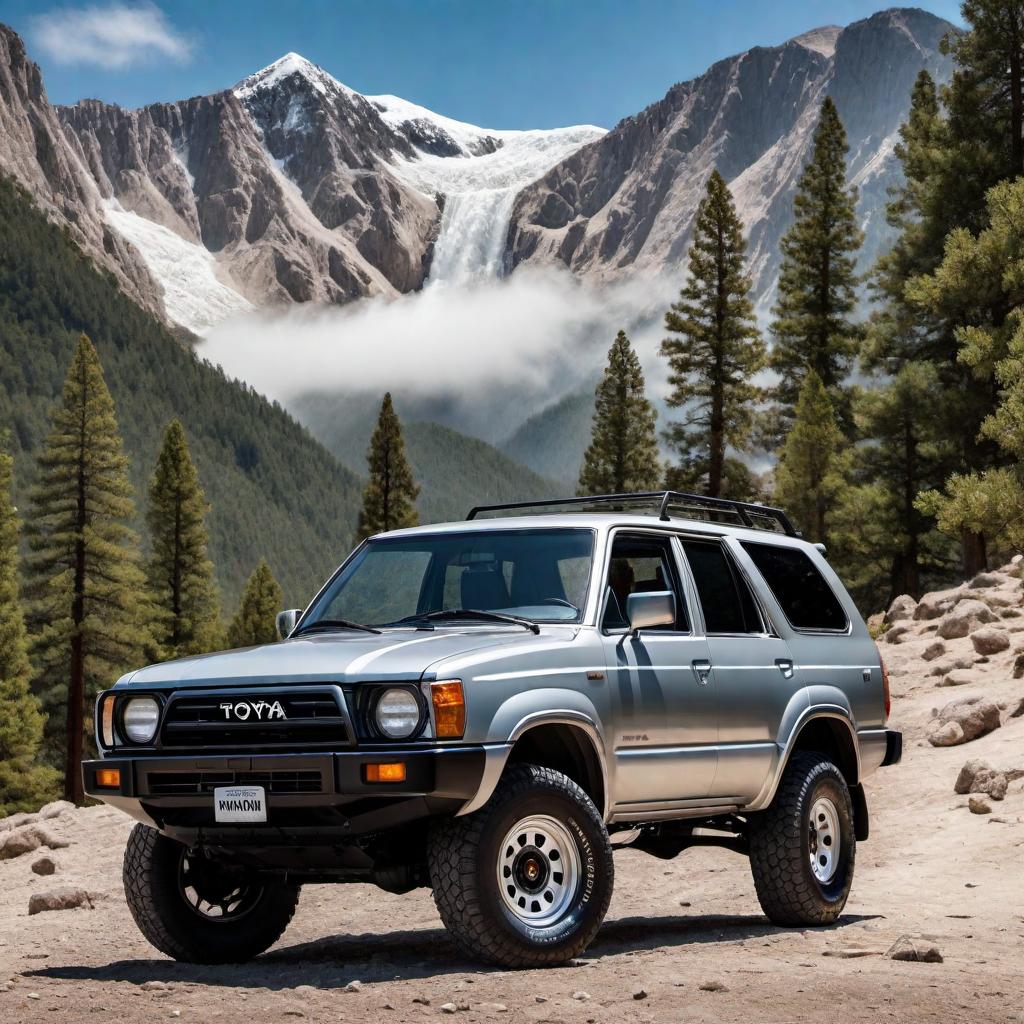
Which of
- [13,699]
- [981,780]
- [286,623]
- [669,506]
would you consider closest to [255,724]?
[286,623]

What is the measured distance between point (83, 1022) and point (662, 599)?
11.6ft

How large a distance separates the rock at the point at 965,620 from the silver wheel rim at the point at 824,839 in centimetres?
1394

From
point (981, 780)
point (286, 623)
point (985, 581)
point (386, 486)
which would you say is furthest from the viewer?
point (386, 486)

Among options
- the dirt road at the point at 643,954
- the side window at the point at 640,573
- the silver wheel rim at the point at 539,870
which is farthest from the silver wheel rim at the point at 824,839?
the silver wheel rim at the point at 539,870

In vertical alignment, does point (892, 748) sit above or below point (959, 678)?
below

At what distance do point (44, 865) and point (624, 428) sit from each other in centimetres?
5597

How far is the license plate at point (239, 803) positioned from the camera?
274 inches

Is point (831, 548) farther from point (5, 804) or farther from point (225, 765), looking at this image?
point (225, 765)

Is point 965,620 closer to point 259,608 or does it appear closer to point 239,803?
point 239,803

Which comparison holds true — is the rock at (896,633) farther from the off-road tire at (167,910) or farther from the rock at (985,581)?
the off-road tire at (167,910)

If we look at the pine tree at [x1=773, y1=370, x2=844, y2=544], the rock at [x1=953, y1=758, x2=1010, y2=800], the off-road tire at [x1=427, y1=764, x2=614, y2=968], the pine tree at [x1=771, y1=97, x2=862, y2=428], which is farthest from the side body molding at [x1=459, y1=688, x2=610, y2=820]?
the pine tree at [x1=771, y1=97, x2=862, y2=428]

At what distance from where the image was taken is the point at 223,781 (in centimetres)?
712

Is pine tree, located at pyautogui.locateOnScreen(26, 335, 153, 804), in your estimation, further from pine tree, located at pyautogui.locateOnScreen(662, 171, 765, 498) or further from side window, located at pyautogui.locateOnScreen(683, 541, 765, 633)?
side window, located at pyautogui.locateOnScreen(683, 541, 765, 633)

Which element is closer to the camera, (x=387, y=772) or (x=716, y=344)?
(x=387, y=772)
